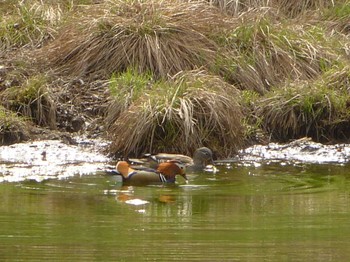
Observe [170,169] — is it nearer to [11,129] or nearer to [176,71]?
[11,129]

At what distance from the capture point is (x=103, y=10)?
13961mm

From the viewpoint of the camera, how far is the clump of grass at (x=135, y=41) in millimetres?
13391

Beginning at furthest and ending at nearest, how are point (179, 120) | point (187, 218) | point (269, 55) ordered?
1. point (269, 55)
2. point (179, 120)
3. point (187, 218)

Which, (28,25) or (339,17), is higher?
(339,17)

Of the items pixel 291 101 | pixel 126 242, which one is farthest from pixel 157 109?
pixel 126 242

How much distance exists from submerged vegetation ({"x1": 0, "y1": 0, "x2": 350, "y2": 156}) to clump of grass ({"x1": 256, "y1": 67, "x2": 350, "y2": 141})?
0.03 ft

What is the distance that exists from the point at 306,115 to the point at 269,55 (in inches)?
53.5

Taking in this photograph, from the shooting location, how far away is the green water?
6.95 m

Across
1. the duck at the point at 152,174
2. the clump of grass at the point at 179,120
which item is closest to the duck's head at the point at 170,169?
the duck at the point at 152,174

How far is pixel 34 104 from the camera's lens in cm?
1273

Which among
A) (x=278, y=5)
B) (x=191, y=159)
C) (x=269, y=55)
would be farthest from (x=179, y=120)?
(x=278, y=5)

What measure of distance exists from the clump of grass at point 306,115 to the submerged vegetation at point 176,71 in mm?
10

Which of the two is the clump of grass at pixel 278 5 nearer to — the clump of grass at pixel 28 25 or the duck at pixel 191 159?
the clump of grass at pixel 28 25

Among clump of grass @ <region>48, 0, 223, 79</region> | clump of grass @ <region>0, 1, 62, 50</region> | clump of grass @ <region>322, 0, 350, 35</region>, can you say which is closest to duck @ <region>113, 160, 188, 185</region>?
clump of grass @ <region>48, 0, 223, 79</region>
